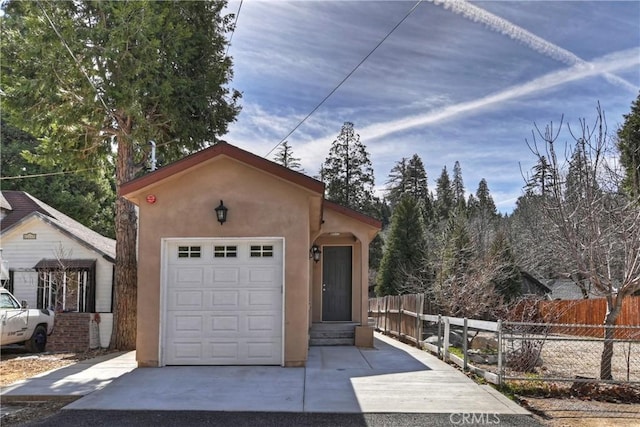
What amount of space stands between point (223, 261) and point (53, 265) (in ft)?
30.2

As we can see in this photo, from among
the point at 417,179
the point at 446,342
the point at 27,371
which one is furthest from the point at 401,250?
the point at 417,179

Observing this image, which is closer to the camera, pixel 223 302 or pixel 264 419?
pixel 264 419

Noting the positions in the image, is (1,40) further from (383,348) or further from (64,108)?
(383,348)

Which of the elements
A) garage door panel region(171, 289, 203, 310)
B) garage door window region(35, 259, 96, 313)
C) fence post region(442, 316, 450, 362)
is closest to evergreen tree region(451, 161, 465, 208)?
garage door window region(35, 259, 96, 313)

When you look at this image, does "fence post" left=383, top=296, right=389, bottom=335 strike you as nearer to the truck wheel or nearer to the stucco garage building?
the stucco garage building

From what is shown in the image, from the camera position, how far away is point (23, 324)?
12430 millimetres

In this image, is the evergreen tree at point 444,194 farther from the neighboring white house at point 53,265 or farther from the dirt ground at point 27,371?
the dirt ground at point 27,371

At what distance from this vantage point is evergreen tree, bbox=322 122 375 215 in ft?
133

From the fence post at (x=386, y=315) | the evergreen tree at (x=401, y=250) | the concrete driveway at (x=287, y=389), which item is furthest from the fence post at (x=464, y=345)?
the evergreen tree at (x=401, y=250)

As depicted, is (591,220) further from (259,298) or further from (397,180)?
(397,180)

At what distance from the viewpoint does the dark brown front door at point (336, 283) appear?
15.0m

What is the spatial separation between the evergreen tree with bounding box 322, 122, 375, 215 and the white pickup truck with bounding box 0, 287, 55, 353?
28.1m

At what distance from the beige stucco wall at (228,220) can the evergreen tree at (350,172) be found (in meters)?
30.6

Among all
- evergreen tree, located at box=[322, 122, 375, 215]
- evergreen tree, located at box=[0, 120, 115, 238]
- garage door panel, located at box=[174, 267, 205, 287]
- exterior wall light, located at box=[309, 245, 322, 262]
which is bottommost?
Answer: garage door panel, located at box=[174, 267, 205, 287]
